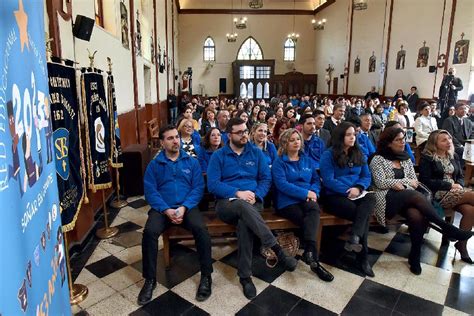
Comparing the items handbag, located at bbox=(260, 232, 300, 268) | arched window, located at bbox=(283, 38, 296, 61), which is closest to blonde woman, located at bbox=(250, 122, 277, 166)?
handbag, located at bbox=(260, 232, 300, 268)

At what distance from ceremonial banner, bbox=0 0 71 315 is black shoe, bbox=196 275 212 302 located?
1235 millimetres

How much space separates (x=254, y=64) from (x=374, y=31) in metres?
7.93

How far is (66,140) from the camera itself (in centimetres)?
254

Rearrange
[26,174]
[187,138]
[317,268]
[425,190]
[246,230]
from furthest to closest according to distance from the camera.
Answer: [187,138] → [425,190] → [317,268] → [246,230] → [26,174]

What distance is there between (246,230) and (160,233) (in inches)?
28.0

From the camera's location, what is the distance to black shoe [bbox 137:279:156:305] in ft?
7.96

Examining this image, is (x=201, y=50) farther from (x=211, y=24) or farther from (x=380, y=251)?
(x=380, y=251)

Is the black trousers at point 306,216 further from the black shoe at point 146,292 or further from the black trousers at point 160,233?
the black shoe at point 146,292

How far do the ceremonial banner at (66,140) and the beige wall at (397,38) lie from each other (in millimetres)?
11987

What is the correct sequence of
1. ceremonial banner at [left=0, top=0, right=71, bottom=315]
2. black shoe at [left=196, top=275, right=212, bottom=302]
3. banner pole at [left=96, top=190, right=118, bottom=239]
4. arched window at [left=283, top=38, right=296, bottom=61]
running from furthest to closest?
arched window at [left=283, top=38, right=296, bottom=61] < banner pole at [left=96, top=190, right=118, bottom=239] < black shoe at [left=196, top=275, right=212, bottom=302] < ceremonial banner at [left=0, top=0, right=71, bottom=315]

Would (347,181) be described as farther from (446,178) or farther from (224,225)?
(224,225)

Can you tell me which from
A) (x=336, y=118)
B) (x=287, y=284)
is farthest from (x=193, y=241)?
(x=336, y=118)

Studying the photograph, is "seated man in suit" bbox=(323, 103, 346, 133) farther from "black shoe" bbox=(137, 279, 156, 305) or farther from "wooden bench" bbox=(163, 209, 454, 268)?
"black shoe" bbox=(137, 279, 156, 305)

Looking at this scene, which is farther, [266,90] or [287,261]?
[266,90]
